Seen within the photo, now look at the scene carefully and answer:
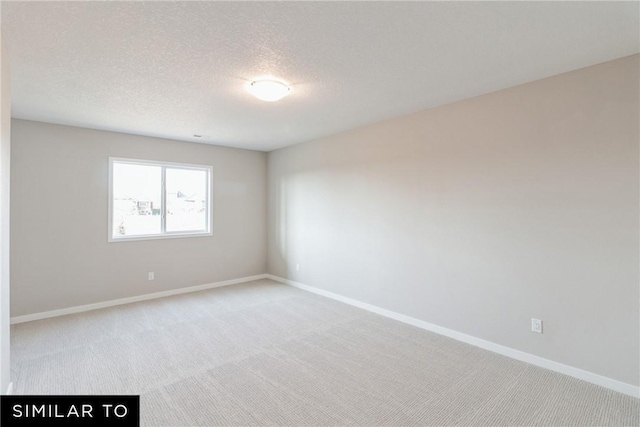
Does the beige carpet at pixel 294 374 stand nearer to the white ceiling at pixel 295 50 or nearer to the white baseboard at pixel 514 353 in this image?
the white baseboard at pixel 514 353

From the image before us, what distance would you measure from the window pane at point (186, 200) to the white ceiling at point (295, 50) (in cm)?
178

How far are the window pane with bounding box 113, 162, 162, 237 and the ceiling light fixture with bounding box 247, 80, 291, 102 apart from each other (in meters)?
2.95

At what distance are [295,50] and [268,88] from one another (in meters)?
0.56

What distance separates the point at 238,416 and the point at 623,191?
322 centimetres

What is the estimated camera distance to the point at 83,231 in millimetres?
4277

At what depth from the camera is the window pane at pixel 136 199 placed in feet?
15.2

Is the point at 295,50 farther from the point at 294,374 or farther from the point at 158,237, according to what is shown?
the point at 158,237


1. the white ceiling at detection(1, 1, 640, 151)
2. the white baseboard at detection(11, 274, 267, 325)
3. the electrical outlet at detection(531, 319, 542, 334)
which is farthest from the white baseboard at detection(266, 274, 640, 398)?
the white ceiling at detection(1, 1, 640, 151)

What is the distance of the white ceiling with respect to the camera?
1.82 meters

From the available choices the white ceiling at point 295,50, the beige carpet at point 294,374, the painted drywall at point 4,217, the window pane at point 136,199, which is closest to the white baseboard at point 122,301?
the beige carpet at point 294,374

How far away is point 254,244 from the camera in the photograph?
6.02 meters

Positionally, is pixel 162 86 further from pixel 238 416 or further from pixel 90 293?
pixel 90 293

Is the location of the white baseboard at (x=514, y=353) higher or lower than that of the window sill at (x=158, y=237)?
lower

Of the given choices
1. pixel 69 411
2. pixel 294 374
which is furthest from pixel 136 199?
pixel 294 374
